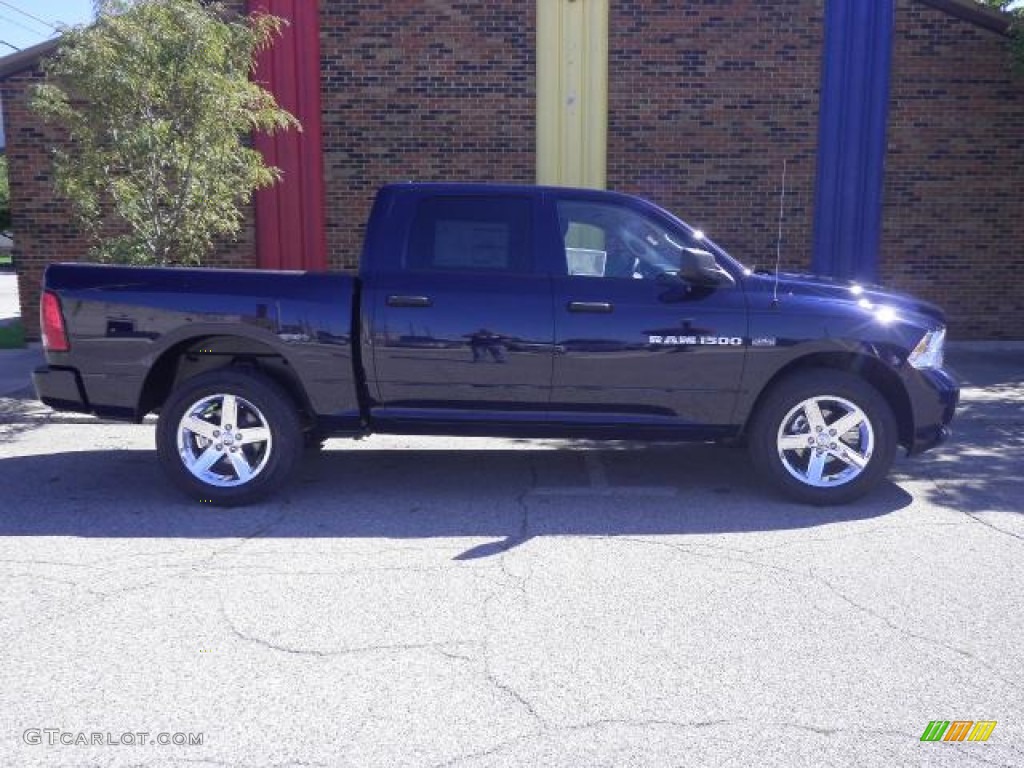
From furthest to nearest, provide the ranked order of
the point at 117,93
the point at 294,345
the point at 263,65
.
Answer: the point at 263,65, the point at 117,93, the point at 294,345

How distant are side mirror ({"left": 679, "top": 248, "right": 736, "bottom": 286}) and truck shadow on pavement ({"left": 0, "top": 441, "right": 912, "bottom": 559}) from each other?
54.7 inches

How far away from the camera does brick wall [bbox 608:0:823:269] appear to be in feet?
37.8

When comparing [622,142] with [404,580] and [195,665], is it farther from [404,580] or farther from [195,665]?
[195,665]

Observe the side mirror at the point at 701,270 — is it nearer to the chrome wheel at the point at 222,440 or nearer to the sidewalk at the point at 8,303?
the chrome wheel at the point at 222,440

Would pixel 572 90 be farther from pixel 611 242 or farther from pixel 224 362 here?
pixel 224 362

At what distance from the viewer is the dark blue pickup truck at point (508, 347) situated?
18.0ft

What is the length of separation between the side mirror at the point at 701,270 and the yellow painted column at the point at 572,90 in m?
6.60

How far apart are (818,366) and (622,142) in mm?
6737

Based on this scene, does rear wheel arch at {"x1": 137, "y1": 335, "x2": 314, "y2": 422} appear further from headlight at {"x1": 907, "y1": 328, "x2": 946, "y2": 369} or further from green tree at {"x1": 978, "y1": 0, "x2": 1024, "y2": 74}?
green tree at {"x1": 978, "y1": 0, "x2": 1024, "y2": 74}

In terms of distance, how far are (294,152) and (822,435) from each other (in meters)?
8.27

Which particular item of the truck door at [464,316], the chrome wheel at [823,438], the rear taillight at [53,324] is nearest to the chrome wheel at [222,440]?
the truck door at [464,316]

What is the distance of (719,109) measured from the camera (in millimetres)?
11648

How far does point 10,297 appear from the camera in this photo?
21.4m

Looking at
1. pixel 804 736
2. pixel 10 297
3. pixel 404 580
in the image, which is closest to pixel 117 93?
pixel 404 580
